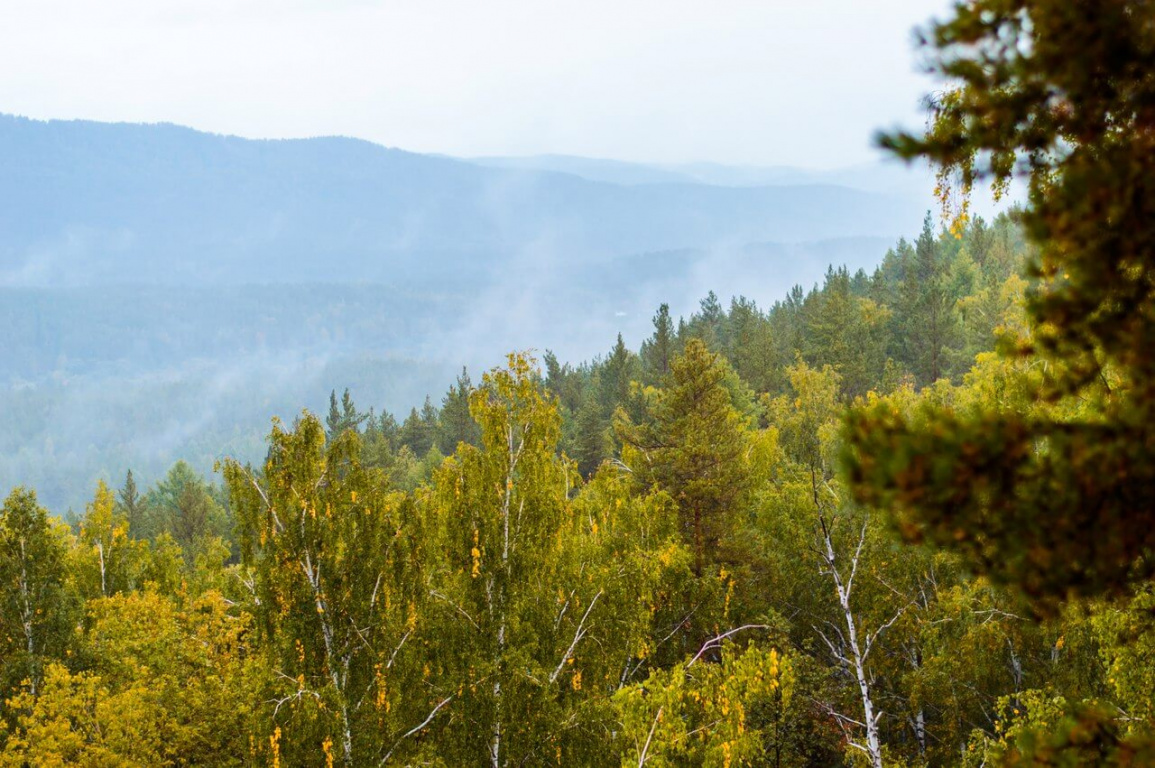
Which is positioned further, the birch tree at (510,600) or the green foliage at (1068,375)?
the birch tree at (510,600)

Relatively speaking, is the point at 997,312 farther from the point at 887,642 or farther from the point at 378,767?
the point at 378,767

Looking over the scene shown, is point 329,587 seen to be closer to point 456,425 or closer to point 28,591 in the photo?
point 28,591

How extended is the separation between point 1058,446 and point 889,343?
7265cm

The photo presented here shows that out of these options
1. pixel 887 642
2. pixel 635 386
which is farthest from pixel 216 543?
pixel 635 386

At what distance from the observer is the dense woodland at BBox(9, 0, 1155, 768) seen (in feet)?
9.96

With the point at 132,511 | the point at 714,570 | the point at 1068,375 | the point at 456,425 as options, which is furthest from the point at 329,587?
the point at 132,511

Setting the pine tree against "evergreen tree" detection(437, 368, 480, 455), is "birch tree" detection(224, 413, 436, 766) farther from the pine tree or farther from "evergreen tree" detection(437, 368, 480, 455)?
"evergreen tree" detection(437, 368, 480, 455)

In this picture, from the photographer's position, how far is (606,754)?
12.2 metres

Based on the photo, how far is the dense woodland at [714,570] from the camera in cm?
304

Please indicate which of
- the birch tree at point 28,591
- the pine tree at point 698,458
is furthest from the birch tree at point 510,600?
the pine tree at point 698,458

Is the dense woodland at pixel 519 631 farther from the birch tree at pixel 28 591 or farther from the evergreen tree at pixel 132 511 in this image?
the evergreen tree at pixel 132 511

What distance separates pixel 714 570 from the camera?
72.8ft

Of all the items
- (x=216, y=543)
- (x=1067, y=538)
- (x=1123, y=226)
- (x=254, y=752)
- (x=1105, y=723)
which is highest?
(x=1123, y=226)

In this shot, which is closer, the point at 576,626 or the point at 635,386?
the point at 576,626
